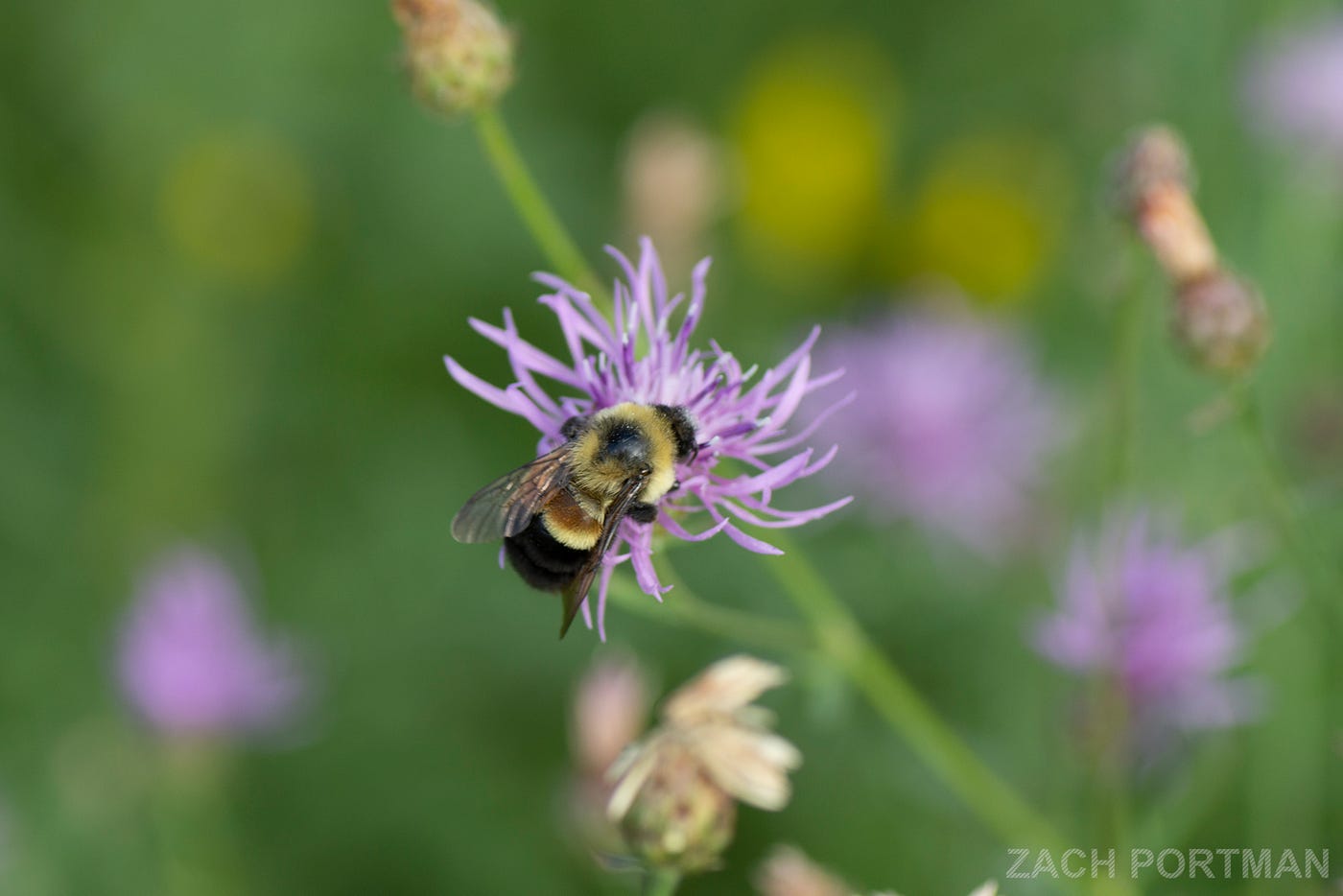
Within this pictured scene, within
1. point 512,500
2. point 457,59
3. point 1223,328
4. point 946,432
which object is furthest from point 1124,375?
point 946,432

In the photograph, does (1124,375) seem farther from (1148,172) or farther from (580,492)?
(580,492)

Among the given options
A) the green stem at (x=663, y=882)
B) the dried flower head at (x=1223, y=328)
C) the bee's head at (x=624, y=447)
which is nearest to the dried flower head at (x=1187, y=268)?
the dried flower head at (x=1223, y=328)

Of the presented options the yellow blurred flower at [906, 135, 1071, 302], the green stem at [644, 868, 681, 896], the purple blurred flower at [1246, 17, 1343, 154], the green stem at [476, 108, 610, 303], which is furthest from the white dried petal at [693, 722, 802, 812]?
the yellow blurred flower at [906, 135, 1071, 302]

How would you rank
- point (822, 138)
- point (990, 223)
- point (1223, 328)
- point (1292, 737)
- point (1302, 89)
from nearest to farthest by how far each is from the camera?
point (1223, 328), point (1292, 737), point (1302, 89), point (990, 223), point (822, 138)

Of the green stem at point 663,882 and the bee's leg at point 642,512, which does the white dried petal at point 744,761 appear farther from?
the bee's leg at point 642,512

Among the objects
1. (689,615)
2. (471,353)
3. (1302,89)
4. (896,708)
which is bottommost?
(689,615)

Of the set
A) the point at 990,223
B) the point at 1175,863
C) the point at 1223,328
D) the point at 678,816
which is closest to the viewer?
the point at 678,816

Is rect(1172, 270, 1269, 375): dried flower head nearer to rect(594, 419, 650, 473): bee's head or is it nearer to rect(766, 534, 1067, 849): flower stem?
rect(766, 534, 1067, 849): flower stem

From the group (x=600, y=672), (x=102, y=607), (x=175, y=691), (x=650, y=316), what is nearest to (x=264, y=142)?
(x=102, y=607)
